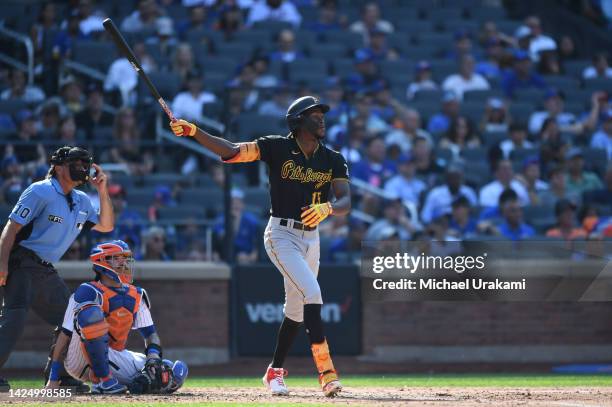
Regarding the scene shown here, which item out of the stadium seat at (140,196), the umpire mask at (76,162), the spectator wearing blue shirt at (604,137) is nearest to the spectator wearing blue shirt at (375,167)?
the stadium seat at (140,196)

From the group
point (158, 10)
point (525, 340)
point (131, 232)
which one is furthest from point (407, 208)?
point (158, 10)

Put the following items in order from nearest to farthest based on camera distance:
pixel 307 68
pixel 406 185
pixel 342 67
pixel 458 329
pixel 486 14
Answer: pixel 458 329 < pixel 406 185 < pixel 307 68 < pixel 342 67 < pixel 486 14

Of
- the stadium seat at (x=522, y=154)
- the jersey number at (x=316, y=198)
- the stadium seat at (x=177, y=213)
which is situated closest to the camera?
the jersey number at (x=316, y=198)

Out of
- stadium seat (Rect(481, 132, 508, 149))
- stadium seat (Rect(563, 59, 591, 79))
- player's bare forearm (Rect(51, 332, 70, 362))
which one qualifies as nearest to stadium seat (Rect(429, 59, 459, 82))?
stadium seat (Rect(481, 132, 508, 149))

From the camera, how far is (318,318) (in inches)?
322

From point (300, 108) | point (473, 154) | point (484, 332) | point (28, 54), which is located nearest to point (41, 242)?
point (300, 108)

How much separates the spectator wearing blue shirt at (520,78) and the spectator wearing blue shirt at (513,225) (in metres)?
3.98

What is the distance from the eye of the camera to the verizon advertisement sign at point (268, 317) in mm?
13680

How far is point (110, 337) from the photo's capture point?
855cm

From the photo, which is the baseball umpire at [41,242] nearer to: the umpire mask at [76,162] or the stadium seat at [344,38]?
the umpire mask at [76,162]

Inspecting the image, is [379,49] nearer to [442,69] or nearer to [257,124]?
[442,69]

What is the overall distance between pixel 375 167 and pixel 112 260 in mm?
6867

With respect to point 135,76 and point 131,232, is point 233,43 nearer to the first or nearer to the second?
point 135,76

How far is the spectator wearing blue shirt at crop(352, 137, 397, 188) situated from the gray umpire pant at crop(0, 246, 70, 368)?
6397mm
